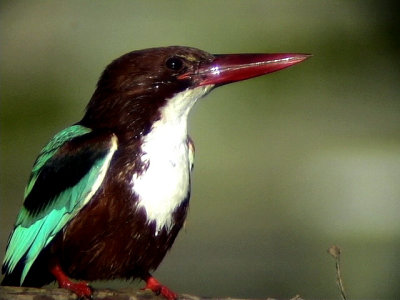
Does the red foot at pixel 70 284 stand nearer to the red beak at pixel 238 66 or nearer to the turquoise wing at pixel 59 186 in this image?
the turquoise wing at pixel 59 186

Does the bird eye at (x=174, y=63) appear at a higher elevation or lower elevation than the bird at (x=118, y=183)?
higher

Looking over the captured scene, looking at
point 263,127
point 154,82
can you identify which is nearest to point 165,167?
point 154,82

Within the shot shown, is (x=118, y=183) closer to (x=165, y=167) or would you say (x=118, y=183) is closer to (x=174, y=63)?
(x=165, y=167)

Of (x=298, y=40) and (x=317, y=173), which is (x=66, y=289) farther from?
(x=298, y=40)

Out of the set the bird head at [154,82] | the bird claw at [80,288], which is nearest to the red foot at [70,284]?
the bird claw at [80,288]

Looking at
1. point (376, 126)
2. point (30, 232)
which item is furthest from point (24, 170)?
point (30, 232)

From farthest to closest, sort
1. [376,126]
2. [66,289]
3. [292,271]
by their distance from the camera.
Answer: [376,126], [292,271], [66,289]

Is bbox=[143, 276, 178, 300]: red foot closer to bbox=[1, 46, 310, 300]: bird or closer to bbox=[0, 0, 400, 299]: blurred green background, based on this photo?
bbox=[1, 46, 310, 300]: bird
